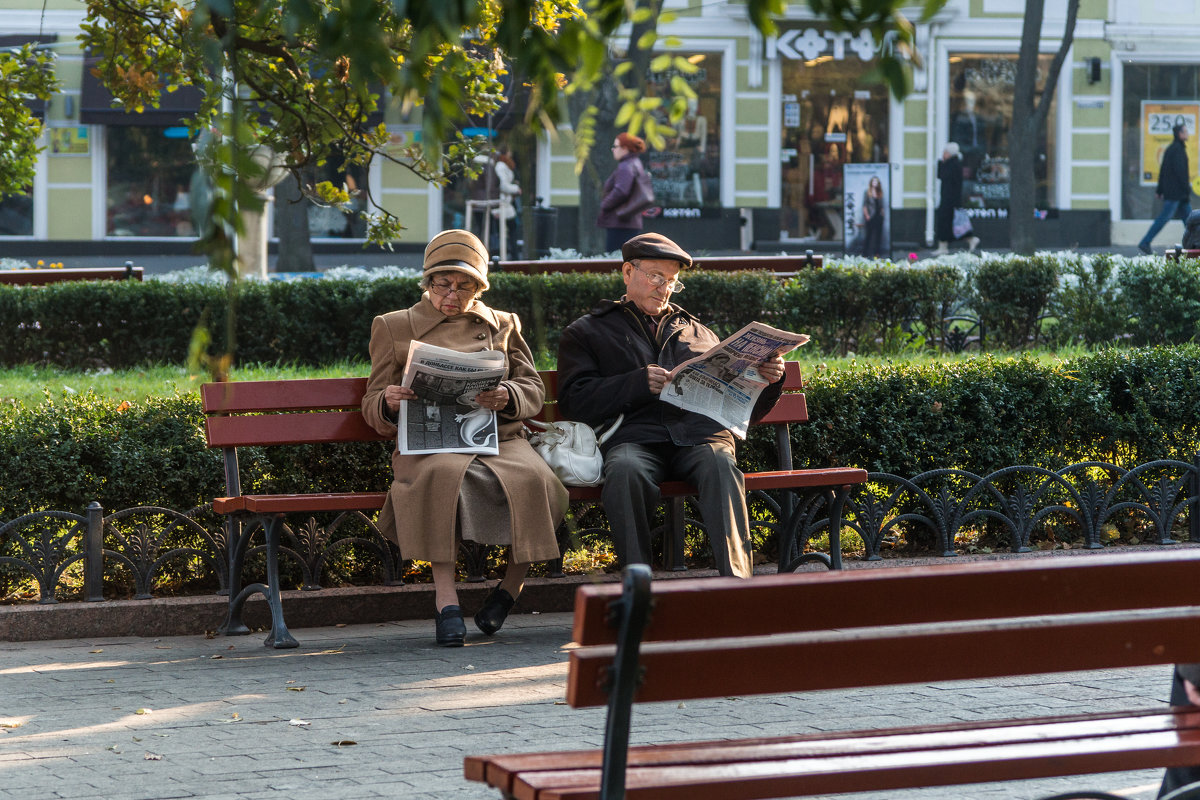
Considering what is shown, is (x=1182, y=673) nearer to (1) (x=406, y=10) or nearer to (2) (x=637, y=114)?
(2) (x=637, y=114)

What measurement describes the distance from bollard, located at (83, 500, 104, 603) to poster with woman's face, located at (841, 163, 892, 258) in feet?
60.4

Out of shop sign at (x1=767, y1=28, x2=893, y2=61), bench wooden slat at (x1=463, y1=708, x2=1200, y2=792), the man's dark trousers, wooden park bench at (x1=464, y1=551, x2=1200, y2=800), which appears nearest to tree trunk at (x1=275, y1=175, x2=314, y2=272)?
shop sign at (x1=767, y1=28, x2=893, y2=61)

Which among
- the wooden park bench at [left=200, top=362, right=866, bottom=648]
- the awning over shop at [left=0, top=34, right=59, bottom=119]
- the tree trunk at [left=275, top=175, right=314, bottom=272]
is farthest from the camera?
the awning over shop at [left=0, top=34, right=59, bottom=119]

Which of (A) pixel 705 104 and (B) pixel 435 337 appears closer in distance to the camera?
(B) pixel 435 337

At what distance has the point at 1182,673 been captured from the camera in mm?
3094

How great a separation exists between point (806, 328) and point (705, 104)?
55.2 feet

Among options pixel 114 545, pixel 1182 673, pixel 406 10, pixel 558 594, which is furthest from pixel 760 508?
pixel 406 10

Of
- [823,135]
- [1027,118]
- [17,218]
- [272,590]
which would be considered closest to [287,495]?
[272,590]

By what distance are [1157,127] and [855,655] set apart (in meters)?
27.8

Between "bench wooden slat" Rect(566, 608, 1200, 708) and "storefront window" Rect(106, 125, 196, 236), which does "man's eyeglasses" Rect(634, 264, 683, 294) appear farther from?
"storefront window" Rect(106, 125, 196, 236)

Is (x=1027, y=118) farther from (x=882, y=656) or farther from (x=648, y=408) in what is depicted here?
(x=882, y=656)

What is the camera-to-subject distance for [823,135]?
27672mm

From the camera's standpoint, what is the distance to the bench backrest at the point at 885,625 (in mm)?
2494

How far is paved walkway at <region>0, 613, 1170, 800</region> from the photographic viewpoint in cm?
400
